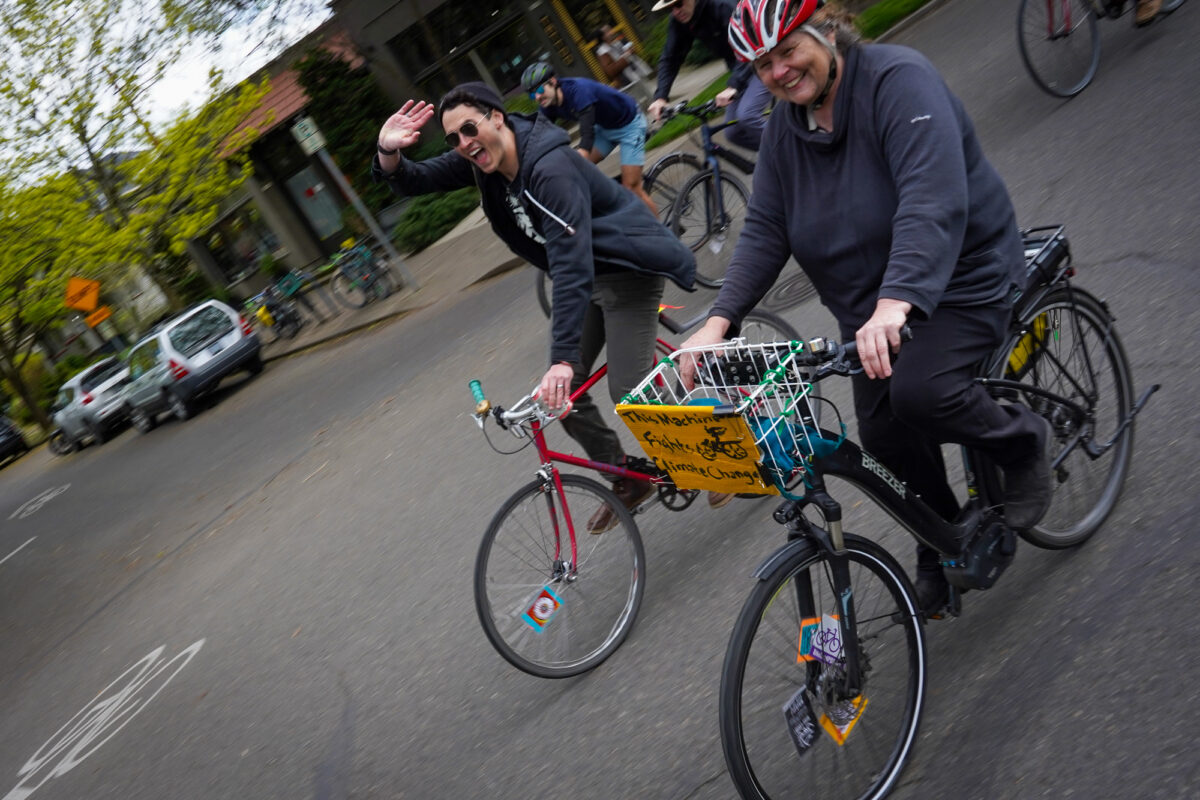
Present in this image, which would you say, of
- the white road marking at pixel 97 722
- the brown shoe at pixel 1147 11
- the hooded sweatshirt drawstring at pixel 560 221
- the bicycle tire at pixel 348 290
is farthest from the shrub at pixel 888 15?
the white road marking at pixel 97 722

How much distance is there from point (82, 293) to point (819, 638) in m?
25.1

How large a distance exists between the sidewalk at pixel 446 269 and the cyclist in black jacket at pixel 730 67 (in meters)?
5.40

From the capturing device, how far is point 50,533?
13.4 metres

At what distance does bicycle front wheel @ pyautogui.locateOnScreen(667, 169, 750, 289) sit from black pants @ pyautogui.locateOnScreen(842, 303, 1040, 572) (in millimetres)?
4904

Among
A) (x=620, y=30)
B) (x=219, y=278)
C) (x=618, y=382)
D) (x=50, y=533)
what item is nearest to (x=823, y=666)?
(x=618, y=382)

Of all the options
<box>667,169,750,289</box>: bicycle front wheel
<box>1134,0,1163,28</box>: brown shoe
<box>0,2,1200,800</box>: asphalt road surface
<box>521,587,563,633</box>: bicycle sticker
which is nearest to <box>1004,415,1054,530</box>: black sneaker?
<box>0,2,1200,800</box>: asphalt road surface

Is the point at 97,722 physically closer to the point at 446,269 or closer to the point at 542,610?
the point at 542,610

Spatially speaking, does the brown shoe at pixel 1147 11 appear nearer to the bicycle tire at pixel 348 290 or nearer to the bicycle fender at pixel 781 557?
the bicycle fender at pixel 781 557

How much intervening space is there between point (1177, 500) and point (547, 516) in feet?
7.53

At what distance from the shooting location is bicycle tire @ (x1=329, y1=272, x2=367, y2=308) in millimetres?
18984

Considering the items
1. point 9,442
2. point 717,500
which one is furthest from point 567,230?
point 9,442

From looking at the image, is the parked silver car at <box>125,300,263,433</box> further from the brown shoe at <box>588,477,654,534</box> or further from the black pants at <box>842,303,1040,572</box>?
the black pants at <box>842,303,1040,572</box>

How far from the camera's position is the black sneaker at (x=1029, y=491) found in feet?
10.6

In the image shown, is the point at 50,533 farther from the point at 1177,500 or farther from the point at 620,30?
the point at 620,30
